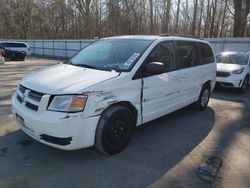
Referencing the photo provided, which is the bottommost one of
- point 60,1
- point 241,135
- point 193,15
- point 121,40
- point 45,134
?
point 241,135

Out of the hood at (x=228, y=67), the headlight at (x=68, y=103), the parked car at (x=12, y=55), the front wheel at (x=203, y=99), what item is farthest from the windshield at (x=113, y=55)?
the parked car at (x=12, y=55)

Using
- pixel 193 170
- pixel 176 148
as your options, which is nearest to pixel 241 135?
pixel 176 148

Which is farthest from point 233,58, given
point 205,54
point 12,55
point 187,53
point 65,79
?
point 12,55

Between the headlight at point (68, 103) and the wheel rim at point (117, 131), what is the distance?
2.06 feet

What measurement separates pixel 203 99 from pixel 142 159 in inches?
128

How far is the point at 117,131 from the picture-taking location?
404 centimetres

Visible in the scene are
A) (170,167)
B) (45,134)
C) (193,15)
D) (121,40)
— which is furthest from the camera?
(193,15)

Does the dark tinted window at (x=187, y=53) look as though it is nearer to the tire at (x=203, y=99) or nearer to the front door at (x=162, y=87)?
the front door at (x=162, y=87)

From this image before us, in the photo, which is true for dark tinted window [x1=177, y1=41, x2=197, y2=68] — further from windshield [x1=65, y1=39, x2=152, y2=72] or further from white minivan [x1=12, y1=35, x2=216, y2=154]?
windshield [x1=65, y1=39, x2=152, y2=72]

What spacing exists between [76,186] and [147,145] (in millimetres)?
1606

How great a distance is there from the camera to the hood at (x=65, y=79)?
3596mm

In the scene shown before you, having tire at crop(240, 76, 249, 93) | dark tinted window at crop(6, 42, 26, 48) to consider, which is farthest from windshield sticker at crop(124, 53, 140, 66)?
dark tinted window at crop(6, 42, 26, 48)

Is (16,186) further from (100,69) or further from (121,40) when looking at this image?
(121,40)

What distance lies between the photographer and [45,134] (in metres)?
3.55
